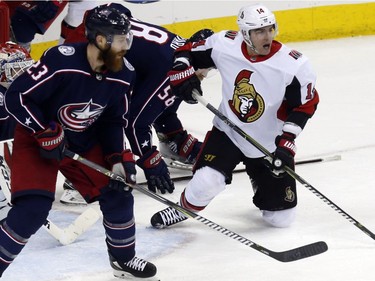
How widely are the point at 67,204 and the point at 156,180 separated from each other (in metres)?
0.39

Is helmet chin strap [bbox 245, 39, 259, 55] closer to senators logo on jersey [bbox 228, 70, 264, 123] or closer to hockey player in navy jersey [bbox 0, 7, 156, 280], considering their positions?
senators logo on jersey [bbox 228, 70, 264, 123]

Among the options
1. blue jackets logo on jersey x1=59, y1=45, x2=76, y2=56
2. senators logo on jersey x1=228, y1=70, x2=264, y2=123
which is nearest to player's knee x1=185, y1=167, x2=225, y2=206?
senators logo on jersey x1=228, y1=70, x2=264, y2=123


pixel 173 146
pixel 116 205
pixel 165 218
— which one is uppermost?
pixel 116 205

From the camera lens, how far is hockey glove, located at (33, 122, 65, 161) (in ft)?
11.0

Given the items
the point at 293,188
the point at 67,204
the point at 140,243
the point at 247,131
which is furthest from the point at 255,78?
the point at 67,204

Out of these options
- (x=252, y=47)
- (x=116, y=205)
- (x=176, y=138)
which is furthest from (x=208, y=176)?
(x=176, y=138)

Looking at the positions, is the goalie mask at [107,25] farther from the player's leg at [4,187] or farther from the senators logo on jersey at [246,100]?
the player's leg at [4,187]

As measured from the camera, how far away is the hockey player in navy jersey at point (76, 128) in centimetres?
335

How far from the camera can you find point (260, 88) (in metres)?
4.03

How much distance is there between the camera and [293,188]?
4184 millimetres

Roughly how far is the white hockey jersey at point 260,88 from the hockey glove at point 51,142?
0.92 meters

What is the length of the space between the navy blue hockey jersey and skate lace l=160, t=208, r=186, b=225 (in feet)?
2.09

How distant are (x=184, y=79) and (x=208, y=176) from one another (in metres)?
0.39

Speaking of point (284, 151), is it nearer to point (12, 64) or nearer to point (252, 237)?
point (252, 237)
